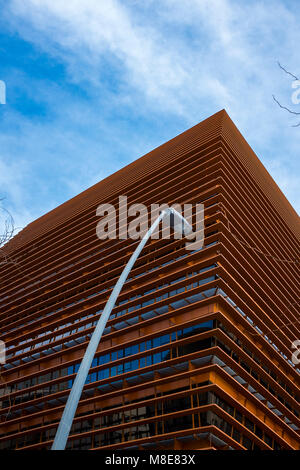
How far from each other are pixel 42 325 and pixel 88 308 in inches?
207

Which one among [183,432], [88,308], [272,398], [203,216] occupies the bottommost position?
[183,432]

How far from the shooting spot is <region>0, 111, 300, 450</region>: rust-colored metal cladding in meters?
19.6

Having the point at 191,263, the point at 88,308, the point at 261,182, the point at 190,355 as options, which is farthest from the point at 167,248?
the point at 261,182

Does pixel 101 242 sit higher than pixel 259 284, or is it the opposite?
pixel 101 242

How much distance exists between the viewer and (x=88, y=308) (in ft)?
88.6

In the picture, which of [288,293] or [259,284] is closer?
[259,284]

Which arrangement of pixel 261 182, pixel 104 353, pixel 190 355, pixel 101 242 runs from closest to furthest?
pixel 190 355, pixel 104 353, pixel 101 242, pixel 261 182

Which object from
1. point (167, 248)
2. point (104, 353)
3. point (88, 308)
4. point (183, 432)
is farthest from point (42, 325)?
point (183, 432)

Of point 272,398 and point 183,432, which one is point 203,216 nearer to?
point 272,398

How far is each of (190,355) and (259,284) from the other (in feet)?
29.4

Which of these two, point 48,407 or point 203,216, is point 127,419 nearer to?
point 48,407

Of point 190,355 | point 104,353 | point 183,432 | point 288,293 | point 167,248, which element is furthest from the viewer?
point 288,293

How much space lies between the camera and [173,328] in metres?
21.1

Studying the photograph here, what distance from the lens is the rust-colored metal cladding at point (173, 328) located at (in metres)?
19.6
